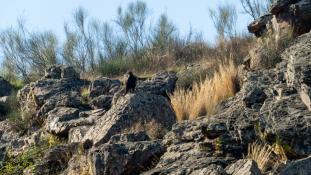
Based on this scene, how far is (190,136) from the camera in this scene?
9.05m

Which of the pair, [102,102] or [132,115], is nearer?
[132,115]

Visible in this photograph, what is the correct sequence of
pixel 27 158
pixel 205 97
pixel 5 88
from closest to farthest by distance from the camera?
1. pixel 205 97
2. pixel 27 158
3. pixel 5 88

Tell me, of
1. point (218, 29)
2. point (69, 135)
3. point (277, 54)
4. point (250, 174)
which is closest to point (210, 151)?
point (250, 174)

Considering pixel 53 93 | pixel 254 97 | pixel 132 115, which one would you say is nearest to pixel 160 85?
pixel 53 93

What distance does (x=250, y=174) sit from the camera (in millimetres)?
6734

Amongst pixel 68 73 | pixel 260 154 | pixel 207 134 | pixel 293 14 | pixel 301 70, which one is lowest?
pixel 260 154

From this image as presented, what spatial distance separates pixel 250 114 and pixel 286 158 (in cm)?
93

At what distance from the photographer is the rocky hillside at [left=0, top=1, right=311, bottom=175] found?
7.55 meters

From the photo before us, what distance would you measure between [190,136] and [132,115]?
1822 mm

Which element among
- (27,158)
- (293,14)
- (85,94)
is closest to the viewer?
(293,14)

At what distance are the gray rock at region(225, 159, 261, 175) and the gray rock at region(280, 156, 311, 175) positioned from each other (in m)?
0.26

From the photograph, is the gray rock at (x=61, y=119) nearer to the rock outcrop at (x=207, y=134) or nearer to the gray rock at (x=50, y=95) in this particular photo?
the rock outcrop at (x=207, y=134)

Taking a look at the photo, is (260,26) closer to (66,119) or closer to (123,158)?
(66,119)

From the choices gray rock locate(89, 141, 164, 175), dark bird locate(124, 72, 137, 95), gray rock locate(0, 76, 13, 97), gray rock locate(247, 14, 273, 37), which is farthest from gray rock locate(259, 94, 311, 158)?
gray rock locate(0, 76, 13, 97)
